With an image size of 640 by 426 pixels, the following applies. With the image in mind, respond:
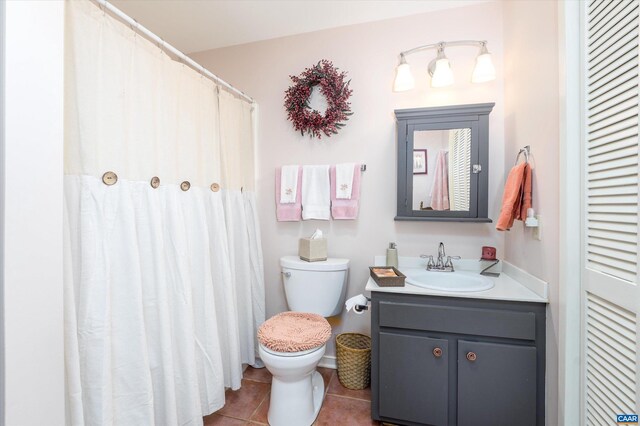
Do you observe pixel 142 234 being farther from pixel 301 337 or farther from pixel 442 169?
pixel 442 169

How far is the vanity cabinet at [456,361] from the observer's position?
128cm

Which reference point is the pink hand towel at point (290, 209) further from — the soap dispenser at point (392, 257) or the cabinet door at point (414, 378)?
the cabinet door at point (414, 378)

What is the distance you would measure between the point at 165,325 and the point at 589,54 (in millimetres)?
1941

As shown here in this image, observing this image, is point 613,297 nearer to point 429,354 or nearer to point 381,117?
point 429,354

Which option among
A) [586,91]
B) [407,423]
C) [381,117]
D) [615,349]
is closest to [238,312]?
[407,423]

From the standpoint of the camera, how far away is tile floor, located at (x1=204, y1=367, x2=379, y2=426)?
155cm

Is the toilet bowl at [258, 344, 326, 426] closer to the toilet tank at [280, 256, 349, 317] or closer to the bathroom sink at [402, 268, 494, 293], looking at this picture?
the toilet tank at [280, 256, 349, 317]

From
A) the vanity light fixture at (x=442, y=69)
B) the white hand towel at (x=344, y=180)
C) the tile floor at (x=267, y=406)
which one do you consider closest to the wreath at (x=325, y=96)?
the white hand towel at (x=344, y=180)

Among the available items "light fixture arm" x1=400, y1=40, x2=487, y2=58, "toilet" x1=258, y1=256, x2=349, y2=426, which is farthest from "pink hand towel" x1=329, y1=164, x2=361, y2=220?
"light fixture arm" x1=400, y1=40, x2=487, y2=58

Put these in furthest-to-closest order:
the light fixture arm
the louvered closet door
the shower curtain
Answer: the light fixture arm → the shower curtain → the louvered closet door

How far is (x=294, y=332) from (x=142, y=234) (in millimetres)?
887

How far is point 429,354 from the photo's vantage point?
4.57 ft

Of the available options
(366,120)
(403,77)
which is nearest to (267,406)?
(366,120)

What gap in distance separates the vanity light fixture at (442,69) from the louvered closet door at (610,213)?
23.7 inches
